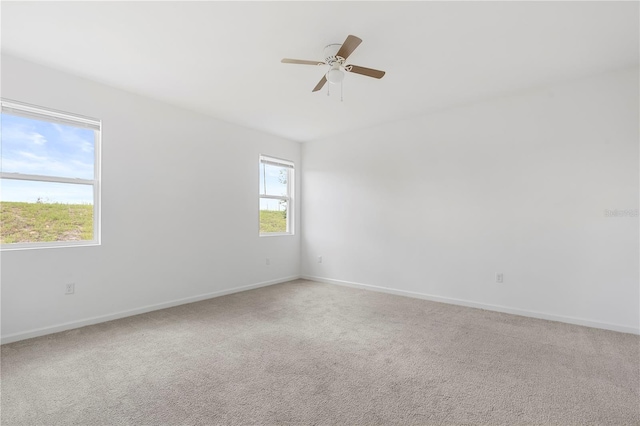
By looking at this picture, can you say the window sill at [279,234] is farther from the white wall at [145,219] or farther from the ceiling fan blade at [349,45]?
the ceiling fan blade at [349,45]

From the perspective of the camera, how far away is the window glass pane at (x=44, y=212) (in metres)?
2.84

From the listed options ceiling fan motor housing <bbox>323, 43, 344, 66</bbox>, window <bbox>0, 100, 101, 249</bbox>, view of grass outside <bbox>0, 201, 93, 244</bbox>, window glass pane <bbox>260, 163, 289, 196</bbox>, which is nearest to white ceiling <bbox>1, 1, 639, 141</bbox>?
ceiling fan motor housing <bbox>323, 43, 344, 66</bbox>

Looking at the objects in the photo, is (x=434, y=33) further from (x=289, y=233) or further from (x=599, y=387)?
(x=289, y=233)

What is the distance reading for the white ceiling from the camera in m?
2.14

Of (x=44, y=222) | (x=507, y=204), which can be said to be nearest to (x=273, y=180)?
(x=44, y=222)

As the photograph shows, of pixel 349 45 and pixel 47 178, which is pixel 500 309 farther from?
pixel 47 178

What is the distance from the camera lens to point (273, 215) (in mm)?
5363

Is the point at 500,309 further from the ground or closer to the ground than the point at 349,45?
closer to the ground

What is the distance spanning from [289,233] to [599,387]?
14.4 ft

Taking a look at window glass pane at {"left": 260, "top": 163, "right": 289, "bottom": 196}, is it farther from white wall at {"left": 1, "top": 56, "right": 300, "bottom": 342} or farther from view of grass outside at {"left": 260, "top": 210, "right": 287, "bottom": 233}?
view of grass outside at {"left": 260, "top": 210, "right": 287, "bottom": 233}

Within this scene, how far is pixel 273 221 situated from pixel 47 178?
9.95ft

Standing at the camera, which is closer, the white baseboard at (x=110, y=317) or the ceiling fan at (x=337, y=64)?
the ceiling fan at (x=337, y=64)

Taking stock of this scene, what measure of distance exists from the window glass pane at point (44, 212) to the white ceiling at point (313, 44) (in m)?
1.18

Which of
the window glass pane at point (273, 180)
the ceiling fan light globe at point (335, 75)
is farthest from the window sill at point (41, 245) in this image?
the ceiling fan light globe at point (335, 75)
